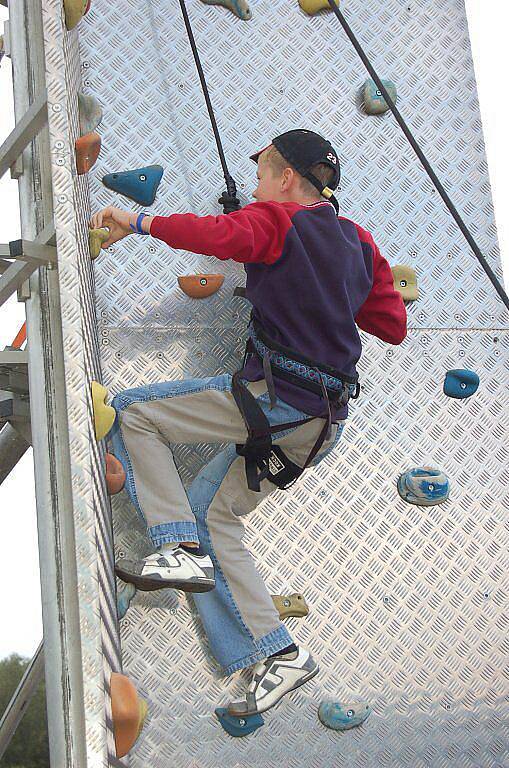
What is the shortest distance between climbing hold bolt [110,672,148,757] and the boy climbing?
34 centimetres

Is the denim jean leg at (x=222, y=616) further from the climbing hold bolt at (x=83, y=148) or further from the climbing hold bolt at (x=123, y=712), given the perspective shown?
the climbing hold bolt at (x=83, y=148)

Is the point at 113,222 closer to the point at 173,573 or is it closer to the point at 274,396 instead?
the point at 274,396

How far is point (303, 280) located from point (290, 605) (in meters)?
1.03

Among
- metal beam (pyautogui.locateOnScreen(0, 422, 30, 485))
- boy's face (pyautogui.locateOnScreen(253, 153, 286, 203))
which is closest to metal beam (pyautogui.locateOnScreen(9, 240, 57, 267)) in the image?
boy's face (pyautogui.locateOnScreen(253, 153, 286, 203))

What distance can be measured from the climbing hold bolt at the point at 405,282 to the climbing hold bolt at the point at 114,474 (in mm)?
1258

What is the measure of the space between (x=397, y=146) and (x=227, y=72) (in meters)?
0.67

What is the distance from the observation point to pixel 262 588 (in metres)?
3.21

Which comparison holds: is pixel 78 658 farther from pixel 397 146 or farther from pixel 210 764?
pixel 397 146

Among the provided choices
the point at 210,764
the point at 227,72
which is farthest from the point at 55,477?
the point at 227,72

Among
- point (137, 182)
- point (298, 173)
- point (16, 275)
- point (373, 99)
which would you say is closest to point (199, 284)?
point (137, 182)

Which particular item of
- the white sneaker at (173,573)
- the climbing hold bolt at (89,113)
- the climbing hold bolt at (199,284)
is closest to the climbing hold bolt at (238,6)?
the climbing hold bolt at (89,113)

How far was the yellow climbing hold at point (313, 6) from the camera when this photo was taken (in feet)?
12.9

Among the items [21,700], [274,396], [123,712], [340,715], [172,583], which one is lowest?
[21,700]

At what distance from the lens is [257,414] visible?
3.06m
